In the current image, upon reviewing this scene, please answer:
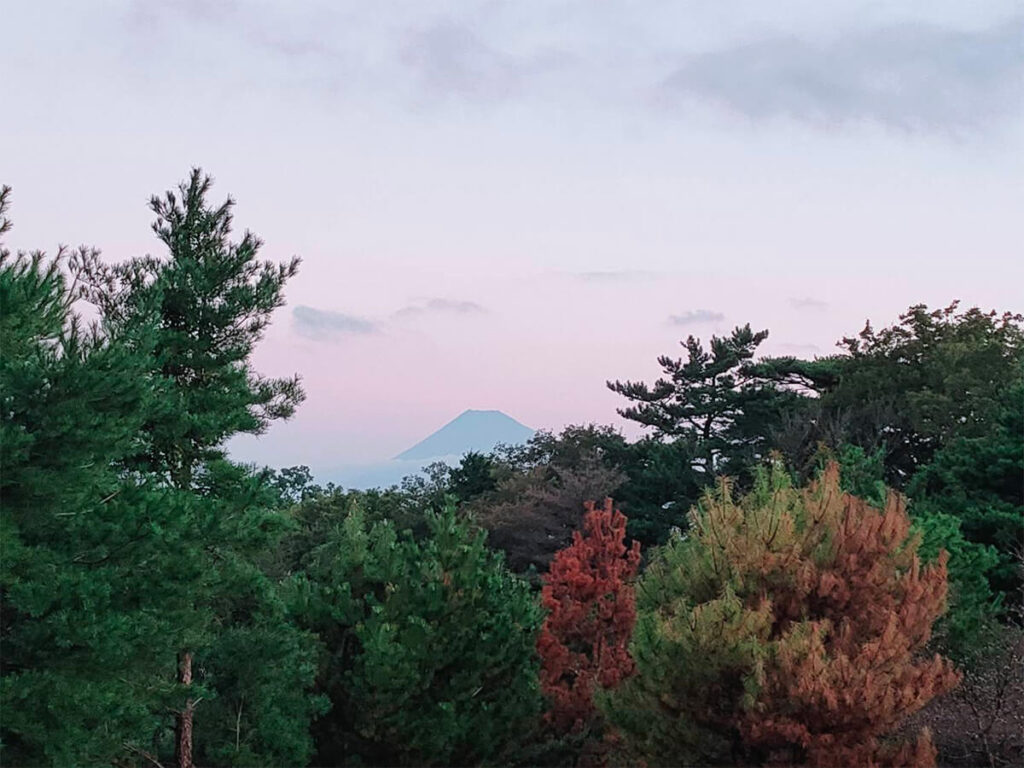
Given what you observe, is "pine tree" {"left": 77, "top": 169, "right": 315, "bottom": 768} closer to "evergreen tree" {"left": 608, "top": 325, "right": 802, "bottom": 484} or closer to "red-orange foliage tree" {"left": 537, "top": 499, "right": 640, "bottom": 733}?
"red-orange foliage tree" {"left": 537, "top": 499, "right": 640, "bottom": 733}

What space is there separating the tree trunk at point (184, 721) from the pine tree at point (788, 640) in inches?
198

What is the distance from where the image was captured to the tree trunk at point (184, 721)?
11.2 m

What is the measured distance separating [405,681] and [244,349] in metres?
4.81

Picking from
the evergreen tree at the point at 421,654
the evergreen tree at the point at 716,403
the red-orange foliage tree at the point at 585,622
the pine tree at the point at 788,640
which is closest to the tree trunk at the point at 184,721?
the evergreen tree at the point at 421,654

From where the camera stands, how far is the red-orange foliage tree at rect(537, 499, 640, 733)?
14578mm

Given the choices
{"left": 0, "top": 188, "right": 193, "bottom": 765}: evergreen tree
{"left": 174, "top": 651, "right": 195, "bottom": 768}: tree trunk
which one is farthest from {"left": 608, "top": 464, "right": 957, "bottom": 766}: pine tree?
{"left": 174, "top": 651, "right": 195, "bottom": 768}: tree trunk

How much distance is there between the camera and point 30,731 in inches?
334

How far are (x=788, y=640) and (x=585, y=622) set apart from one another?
7170mm

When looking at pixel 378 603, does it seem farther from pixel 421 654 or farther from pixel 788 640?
pixel 788 640

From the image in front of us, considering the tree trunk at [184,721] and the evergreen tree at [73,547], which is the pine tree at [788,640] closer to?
the evergreen tree at [73,547]

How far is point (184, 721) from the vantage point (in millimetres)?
11453

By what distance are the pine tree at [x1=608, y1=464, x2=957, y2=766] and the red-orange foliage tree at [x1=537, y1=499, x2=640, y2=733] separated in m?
5.07

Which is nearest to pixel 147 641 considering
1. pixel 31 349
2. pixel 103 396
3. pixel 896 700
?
pixel 103 396

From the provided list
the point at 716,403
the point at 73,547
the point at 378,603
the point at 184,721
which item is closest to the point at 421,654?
the point at 378,603
